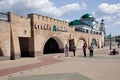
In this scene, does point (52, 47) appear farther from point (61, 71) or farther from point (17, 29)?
point (61, 71)

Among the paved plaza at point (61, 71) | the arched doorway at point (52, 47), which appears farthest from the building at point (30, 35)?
the paved plaza at point (61, 71)

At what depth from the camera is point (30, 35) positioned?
26.6 meters

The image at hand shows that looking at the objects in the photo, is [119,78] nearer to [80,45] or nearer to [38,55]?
[38,55]

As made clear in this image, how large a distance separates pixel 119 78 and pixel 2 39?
13.8m

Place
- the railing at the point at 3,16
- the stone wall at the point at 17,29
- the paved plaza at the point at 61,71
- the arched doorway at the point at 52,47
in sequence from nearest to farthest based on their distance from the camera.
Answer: the paved plaza at the point at 61,71 → the railing at the point at 3,16 → the stone wall at the point at 17,29 → the arched doorway at the point at 52,47

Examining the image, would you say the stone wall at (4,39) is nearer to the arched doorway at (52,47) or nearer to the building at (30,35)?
the building at (30,35)

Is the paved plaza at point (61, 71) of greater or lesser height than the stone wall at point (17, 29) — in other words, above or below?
below

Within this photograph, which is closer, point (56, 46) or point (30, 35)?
point (30, 35)

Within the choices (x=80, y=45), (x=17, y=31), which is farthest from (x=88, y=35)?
(x=17, y=31)

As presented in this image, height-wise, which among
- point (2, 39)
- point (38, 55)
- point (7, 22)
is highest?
point (7, 22)

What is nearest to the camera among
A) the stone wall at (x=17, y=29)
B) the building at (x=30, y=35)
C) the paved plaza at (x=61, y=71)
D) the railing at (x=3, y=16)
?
the paved plaza at (x=61, y=71)

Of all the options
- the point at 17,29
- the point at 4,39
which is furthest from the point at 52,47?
the point at 4,39

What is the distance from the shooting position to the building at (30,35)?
73.2 ft

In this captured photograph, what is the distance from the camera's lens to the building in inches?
878
